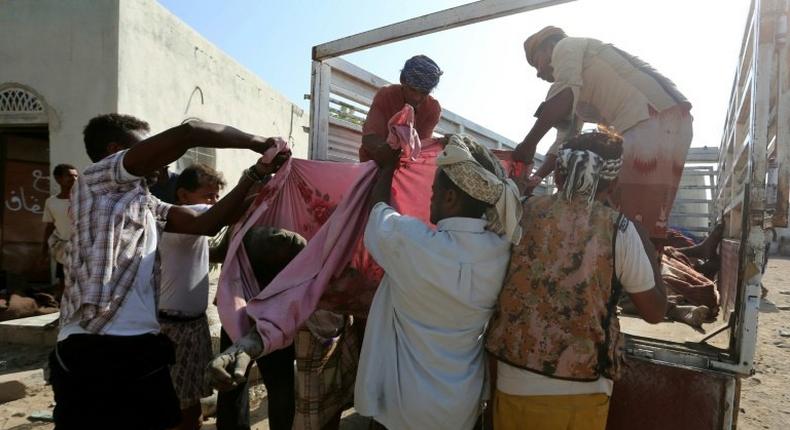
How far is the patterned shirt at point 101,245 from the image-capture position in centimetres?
159

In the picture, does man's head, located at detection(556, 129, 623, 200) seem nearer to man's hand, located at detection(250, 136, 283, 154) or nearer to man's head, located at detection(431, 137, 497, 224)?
man's head, located at detection(431, 137, 497, 224)

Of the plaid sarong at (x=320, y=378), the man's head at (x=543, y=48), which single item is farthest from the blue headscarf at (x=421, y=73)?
the plaid sarong at (x=320, y=378)

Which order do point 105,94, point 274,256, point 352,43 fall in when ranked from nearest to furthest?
point 274,256
point 352,43
point 105,94

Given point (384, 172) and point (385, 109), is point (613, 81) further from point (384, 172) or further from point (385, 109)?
point (384, 172)

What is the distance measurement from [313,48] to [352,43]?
0.31m

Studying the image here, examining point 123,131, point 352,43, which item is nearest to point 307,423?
point 123,131

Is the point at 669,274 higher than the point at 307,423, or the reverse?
the point at 669,274

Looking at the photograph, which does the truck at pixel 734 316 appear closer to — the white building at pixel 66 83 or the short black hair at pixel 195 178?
the short black hair at pixel 195 178

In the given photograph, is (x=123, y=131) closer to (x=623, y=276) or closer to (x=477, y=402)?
(x=477, y=402)

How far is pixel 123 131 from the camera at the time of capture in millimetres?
1788

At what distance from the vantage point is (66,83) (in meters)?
6.54

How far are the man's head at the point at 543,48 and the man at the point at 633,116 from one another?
0.12 m

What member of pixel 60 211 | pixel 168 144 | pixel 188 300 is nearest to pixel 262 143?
pixel 168 144

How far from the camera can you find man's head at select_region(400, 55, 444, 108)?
2689 millimetres
